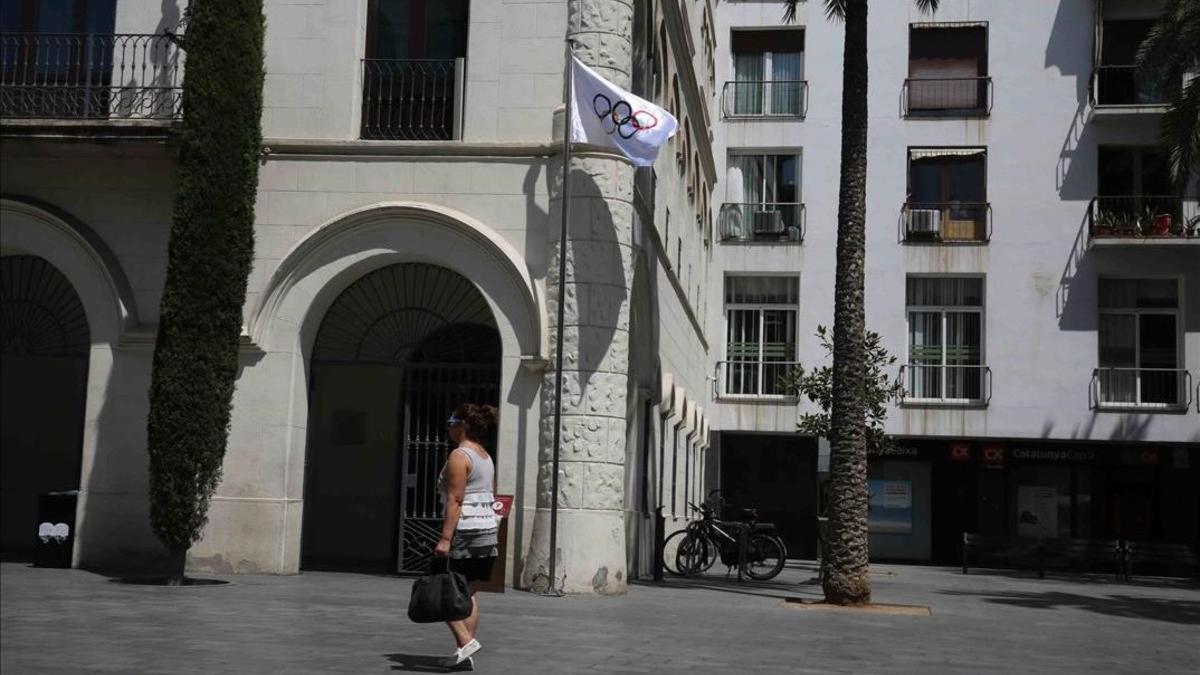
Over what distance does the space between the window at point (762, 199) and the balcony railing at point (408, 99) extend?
20.0 metres

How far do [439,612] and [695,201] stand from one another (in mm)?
23475

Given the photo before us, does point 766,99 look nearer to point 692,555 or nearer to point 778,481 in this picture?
point 778,481

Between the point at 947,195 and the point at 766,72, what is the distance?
573cm

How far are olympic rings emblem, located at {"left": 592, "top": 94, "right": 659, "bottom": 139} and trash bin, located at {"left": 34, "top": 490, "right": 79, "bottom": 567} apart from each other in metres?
7.81

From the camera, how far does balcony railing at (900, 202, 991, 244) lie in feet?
118

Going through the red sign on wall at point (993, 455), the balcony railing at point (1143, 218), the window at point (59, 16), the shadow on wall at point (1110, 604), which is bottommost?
the shadow on wall at point (1110, 604)

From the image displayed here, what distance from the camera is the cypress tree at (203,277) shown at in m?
15.6

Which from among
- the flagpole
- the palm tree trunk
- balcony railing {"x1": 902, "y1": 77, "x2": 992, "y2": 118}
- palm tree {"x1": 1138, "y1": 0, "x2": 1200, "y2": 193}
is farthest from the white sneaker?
balcony railing {"x1": 902, "y1": 77, "x2": 992, "y2": 118}

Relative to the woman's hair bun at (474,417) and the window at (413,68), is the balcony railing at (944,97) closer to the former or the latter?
the window at (413,68)

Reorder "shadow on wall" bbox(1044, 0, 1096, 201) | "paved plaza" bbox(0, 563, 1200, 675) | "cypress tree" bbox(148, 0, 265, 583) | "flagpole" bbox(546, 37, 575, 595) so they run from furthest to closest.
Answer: "shadow on wall" bbox(1044, 0, 1096, 201)
"flagpole" bbox(546, 37, 575, 595)
"cypress tree" bbox(148, 0, 265, 583)
"paved plaza" bbox(0, 563, 1200, 675)

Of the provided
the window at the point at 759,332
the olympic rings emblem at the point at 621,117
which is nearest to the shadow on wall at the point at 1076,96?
the window at the point at 759,332

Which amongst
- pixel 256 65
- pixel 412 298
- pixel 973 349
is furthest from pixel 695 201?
pixel 256 65

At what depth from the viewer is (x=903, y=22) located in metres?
36.6

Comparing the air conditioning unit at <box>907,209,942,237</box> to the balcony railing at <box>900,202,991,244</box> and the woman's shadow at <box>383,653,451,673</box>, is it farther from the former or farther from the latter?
the woman's shadow at <box>383,653,451,673</box>
